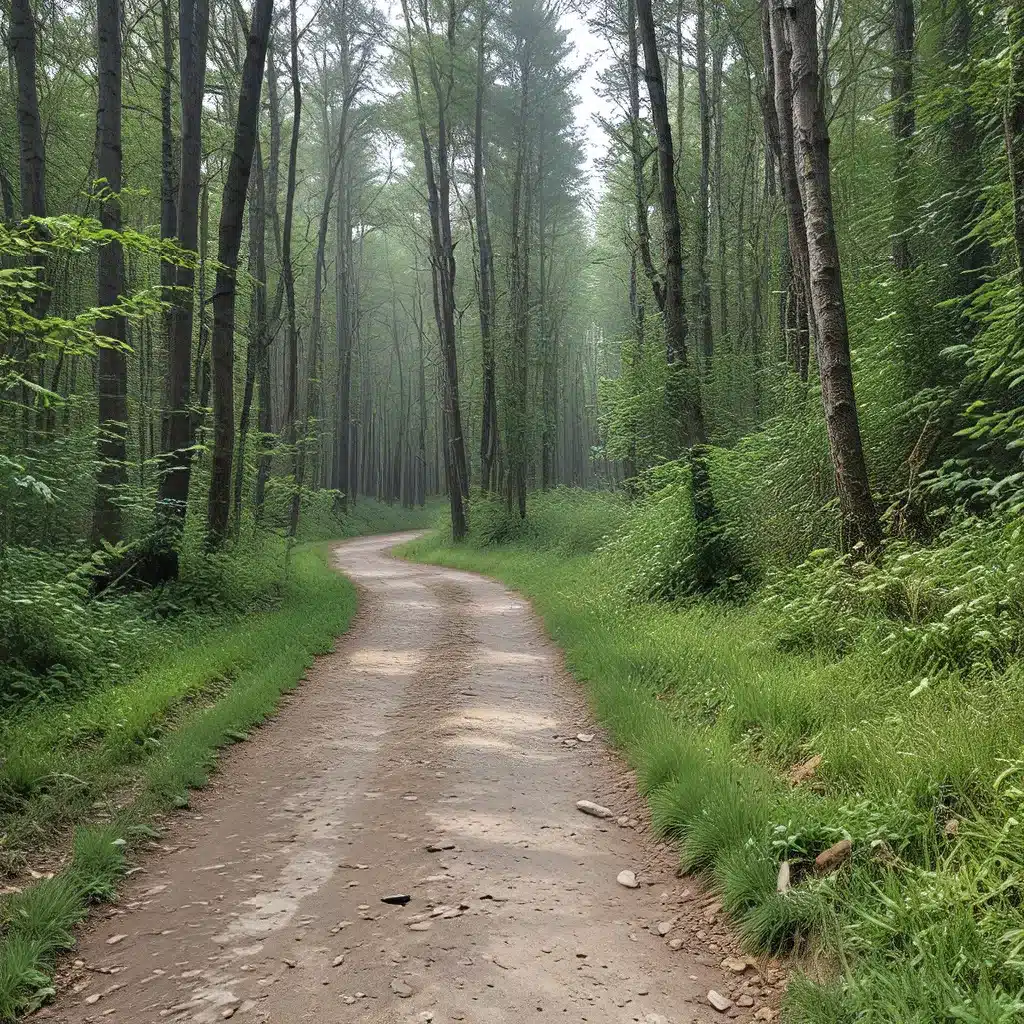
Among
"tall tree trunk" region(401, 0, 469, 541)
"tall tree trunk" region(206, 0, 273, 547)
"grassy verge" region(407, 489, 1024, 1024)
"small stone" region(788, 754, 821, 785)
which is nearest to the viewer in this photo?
"grassy verge" region(407, 489, 1024, 1024)

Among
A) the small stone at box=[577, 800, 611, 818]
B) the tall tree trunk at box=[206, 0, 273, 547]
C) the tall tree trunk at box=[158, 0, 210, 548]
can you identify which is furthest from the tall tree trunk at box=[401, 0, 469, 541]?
the small stone at box=[577, 800, 611, 818]

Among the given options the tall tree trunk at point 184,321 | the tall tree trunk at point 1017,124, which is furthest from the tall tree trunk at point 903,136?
the tall tree trunk at point 184,321

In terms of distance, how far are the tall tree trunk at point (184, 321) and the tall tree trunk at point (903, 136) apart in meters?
9.03

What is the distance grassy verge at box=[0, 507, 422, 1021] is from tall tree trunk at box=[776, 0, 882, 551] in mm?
5487

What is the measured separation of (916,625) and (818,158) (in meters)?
4.16

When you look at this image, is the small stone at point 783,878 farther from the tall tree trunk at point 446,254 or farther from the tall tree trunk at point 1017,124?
the tall tree trunk at point 446,254

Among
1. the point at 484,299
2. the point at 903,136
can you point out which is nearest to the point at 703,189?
the point at 484,299

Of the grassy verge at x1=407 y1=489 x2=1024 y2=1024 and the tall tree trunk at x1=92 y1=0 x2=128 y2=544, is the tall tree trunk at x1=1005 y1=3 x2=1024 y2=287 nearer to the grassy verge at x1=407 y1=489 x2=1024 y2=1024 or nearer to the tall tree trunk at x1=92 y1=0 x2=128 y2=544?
the grassy verge at x1=407 y1=489 x2=1024 y2=1024

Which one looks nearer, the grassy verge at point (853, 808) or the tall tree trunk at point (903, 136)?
the grassy verge at point (853, 808)

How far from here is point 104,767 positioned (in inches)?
190

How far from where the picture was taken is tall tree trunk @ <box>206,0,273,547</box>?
10.6 m

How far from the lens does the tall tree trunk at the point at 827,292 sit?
20.4 feet

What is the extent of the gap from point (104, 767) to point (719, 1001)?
4.14 meters

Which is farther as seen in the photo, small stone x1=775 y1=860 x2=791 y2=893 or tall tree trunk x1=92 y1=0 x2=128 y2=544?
tall tree trunk x1=92 y1=0 x2=128 y2=544
